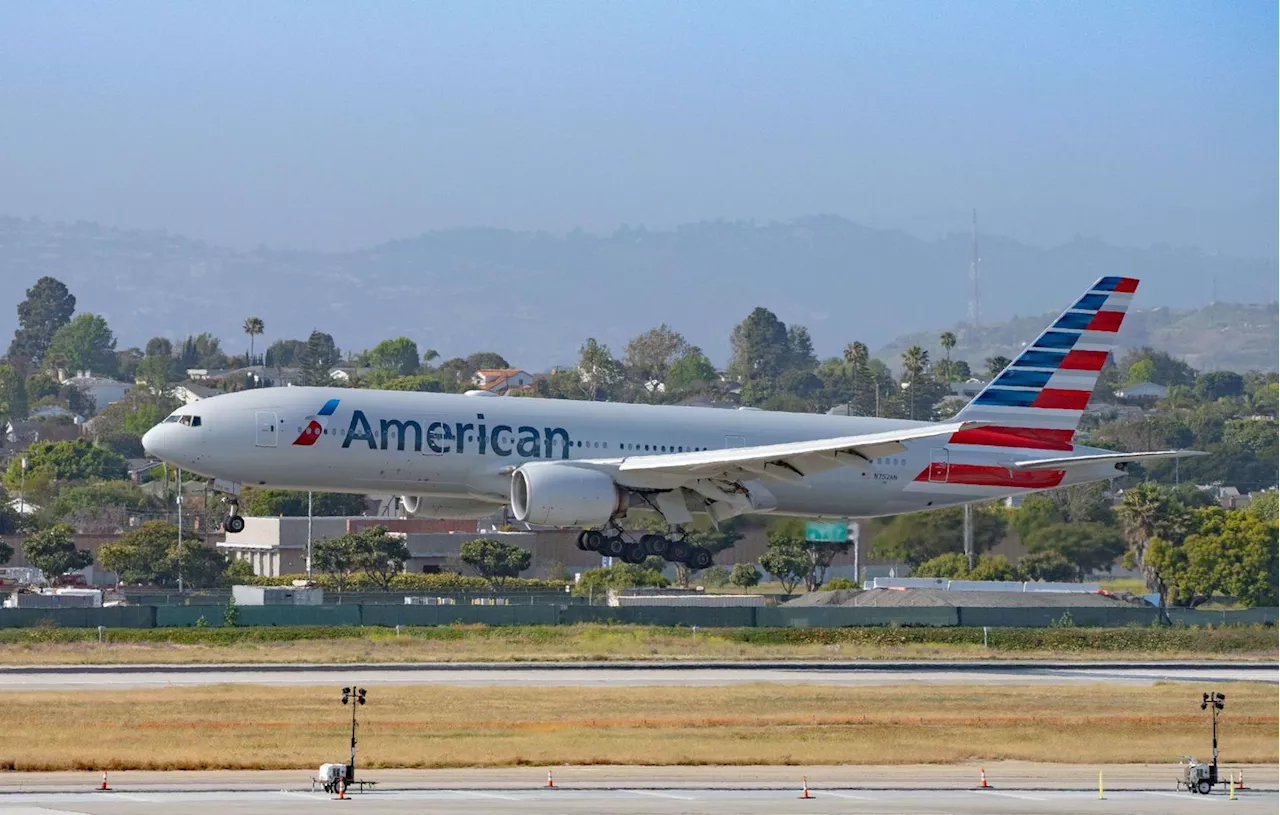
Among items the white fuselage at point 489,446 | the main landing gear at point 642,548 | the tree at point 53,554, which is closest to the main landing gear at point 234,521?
the white fuselage at point 489,446

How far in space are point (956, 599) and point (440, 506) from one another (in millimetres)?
30462

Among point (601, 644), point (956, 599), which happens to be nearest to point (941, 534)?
point (956, 599)

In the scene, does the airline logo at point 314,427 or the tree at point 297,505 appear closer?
the airline logo at point 314,427

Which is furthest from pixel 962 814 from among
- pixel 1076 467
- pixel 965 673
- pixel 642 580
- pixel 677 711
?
pixel 642 580

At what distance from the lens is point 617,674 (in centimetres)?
5219

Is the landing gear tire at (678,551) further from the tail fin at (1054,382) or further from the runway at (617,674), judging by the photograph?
the tail fin at (1054,382)

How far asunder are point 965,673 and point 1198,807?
88.4 ft

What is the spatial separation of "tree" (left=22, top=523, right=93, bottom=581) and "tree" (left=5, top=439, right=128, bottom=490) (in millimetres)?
66116

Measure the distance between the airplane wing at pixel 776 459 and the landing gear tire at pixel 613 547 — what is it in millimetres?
2766

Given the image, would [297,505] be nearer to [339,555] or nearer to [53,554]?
[53,554]

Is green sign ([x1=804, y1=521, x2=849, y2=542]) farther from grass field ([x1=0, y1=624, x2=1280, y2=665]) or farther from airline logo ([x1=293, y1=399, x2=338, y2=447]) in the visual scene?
airline logo ([x1=293, y1=399, x2=338, y2=447])

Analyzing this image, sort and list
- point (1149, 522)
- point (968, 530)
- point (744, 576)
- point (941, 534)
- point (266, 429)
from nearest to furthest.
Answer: point (266, 429) → point (941, 534) → point (968, 530) → point (1149, 522) → point (744, 576)

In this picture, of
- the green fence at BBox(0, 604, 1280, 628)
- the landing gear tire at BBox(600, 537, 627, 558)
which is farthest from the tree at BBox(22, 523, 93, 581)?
the landing gear tire at BBox(600, 537, 627, 558)

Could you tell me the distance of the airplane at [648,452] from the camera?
5281 cm
